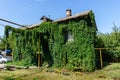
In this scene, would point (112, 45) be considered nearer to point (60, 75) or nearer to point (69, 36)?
point (69, 36)

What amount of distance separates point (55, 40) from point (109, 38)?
7932 millimetres

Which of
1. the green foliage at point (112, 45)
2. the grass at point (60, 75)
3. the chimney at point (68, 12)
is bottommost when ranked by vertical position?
the grass at point (60, 75)

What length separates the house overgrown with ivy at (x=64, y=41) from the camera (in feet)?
65.0

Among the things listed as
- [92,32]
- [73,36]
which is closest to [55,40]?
[73,36]

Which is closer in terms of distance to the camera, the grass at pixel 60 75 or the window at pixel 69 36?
the grass at pixel 60 75

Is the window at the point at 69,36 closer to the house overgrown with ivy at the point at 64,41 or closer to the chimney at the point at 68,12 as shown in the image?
the house overgrown with ivy at the point at 64,41

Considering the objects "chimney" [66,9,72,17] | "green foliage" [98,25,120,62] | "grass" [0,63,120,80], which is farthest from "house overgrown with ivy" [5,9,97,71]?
"green foliage" [98,25,120,62]

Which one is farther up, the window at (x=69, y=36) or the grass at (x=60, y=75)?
the window at (x=69, y=36)

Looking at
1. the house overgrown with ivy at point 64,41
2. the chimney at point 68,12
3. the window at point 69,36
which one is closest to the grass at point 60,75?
the house overgrown with ivy at point 64,41

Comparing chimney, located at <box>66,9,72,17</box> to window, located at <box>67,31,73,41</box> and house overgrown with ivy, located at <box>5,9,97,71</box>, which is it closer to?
house overgrown with ivy, located at <box>5,9,97,71</box>

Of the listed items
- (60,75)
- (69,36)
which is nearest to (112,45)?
(69,36)

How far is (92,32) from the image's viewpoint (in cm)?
1981

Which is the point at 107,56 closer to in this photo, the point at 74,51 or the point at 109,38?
the point at 109,38

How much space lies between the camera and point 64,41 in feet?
71.2
